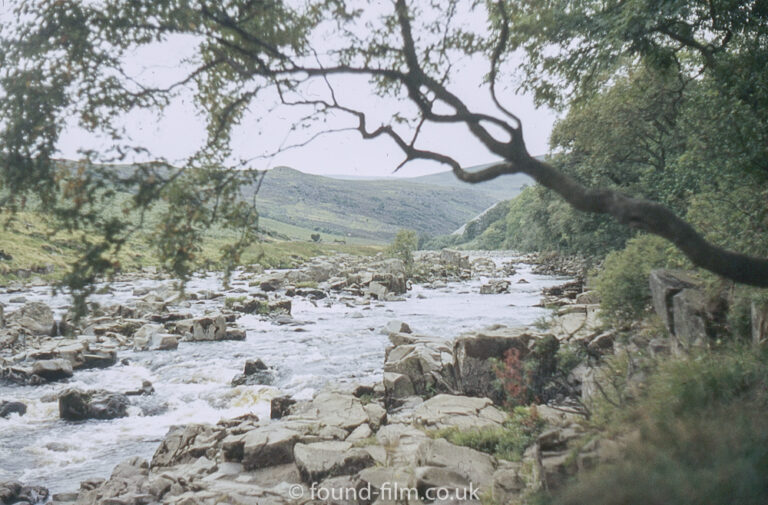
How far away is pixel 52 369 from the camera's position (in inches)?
710

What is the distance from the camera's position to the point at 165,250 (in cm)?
669

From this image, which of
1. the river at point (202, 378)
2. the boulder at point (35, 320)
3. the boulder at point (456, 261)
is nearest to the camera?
the river at point (202, 378)

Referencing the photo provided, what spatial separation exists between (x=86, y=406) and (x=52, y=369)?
5.13 meters

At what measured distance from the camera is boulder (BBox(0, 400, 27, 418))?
1459 cm

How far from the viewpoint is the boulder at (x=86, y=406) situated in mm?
14359

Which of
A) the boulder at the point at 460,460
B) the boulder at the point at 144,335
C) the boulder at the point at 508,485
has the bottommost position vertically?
the boulder at the point at 144,335

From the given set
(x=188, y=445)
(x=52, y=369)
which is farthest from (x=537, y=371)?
(x=52, y=369)

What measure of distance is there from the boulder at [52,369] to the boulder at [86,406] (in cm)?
425

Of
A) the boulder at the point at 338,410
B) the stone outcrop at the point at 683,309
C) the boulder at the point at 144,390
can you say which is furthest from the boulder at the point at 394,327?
the stone outcrop at the point at 683,309

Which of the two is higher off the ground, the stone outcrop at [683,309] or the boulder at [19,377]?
the stone outcrop at [683,309]

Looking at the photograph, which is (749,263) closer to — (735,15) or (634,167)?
(735,15)

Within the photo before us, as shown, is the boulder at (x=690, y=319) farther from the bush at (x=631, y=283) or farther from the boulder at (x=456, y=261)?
the boulder at (x=456, y=261)

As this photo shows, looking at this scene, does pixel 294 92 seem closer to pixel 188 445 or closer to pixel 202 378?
pixel 188 445

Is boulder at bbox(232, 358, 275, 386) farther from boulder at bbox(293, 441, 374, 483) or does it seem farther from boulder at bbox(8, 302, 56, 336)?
boulder at bbox(8, 302, 56, 336)
